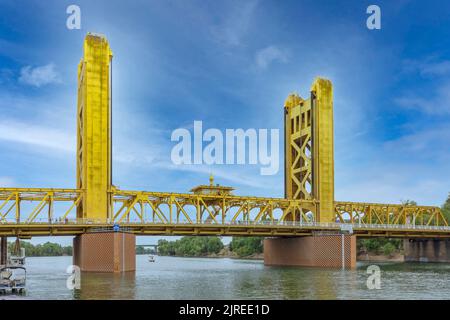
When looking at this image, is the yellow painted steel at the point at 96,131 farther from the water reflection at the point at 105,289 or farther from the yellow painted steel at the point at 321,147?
the yellow painted steel at the point at 321,147

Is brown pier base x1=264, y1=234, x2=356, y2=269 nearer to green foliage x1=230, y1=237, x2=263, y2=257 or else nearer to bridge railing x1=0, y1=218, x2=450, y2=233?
bridge railing x1=0, y1=218, x2=450, y2=233

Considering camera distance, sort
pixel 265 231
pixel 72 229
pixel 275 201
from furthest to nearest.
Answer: pixel 275 201 → pixel 265 231 → pixel 72 229

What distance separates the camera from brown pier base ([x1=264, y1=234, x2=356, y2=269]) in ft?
263

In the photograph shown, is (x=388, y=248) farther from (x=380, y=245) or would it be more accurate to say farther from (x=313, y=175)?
(x=313, y=175)

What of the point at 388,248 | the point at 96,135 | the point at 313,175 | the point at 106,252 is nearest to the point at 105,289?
the point at 106,252

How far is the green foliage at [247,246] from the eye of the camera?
166m

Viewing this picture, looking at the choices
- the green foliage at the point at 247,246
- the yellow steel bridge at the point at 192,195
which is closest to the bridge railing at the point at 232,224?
the yellow steel bridge at the point at 192,195

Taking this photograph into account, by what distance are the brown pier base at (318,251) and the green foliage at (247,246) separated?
70.0m

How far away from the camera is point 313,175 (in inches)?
3676

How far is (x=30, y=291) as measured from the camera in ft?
140

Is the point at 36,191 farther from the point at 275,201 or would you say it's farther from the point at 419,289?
→ the point at 419,289

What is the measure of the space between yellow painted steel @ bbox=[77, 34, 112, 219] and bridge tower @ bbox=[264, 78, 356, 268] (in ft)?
105
